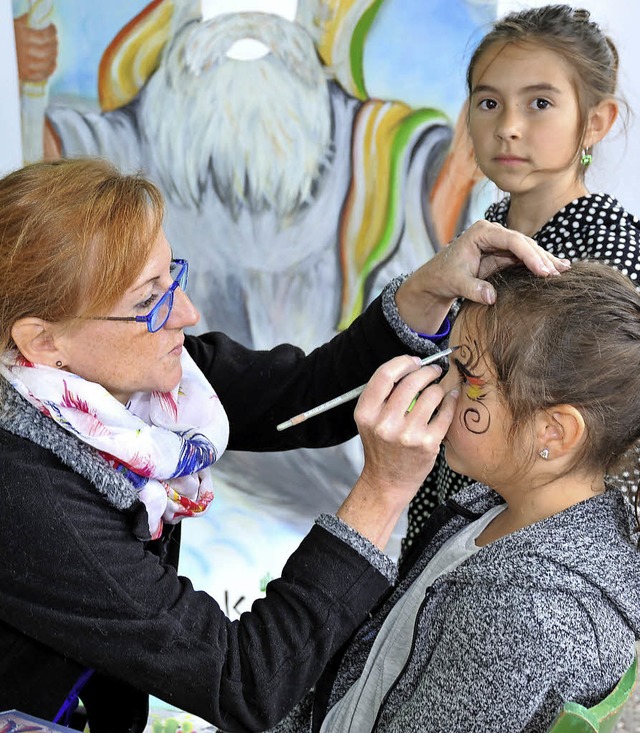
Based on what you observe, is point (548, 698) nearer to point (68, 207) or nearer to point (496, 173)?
point (68, 207)

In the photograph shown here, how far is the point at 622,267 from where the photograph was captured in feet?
4.59

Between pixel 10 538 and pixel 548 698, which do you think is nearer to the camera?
pixel 548 698

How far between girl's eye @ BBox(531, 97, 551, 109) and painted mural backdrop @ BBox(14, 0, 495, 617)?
0.63 meters

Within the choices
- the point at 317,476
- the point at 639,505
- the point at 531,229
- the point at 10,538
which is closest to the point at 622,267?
the point at 531,229

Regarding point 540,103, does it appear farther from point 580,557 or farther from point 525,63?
point 580,557

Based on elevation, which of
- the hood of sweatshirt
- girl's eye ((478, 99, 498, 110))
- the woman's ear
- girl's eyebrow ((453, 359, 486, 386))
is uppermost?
girl's eye ((478, 99, 498, 110))

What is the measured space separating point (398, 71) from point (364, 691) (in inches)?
64.7

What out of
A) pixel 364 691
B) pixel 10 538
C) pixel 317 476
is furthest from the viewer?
pixel 317 476

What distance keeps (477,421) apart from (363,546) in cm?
24

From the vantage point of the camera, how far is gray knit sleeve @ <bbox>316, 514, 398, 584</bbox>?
1115 mm

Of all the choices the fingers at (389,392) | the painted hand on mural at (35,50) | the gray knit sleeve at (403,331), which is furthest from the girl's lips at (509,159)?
the painted hand on mural at (35,50)

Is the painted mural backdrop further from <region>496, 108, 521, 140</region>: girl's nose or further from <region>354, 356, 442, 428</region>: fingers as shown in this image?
<region>354, 356, 442, 428</region>: fingers

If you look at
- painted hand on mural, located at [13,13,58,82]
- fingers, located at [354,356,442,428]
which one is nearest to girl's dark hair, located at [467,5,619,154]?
fingers, located at [354,356,442,428]

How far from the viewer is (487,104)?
1.69 m
